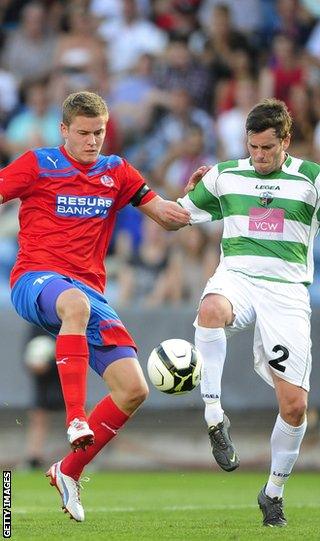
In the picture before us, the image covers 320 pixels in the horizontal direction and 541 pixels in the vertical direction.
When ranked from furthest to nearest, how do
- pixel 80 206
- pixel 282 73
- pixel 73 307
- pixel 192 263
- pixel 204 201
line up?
pixel 282 73, pixel 192 263, pixel 204 201, pixel 80 206, pixel 73 307

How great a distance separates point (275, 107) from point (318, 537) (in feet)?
9.56

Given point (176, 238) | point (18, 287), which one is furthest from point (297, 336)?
point (176, 238)

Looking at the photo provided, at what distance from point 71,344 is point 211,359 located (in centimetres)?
108

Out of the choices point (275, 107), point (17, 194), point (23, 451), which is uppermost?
point (275, 107)

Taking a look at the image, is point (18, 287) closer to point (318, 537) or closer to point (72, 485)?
point (72, 485)

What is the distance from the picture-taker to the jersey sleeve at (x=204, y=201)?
895 centimetres

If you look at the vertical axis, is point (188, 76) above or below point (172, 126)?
above

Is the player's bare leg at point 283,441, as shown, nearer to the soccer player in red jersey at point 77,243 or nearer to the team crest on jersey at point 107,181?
the soccer player in red jersey at point 77,243

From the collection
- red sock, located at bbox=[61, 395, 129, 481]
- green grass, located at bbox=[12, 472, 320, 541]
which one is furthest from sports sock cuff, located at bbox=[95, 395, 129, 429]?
green grass, located at bbox=[12, 472, 320, 541]

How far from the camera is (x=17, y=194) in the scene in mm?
8461

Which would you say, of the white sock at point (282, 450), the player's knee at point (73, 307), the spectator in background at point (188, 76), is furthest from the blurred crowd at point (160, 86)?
the player's knee at point (73, 307)

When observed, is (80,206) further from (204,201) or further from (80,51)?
(80,51)

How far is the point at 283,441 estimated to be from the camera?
8672 mm

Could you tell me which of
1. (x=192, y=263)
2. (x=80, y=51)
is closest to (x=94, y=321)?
(x=192, y=263)
